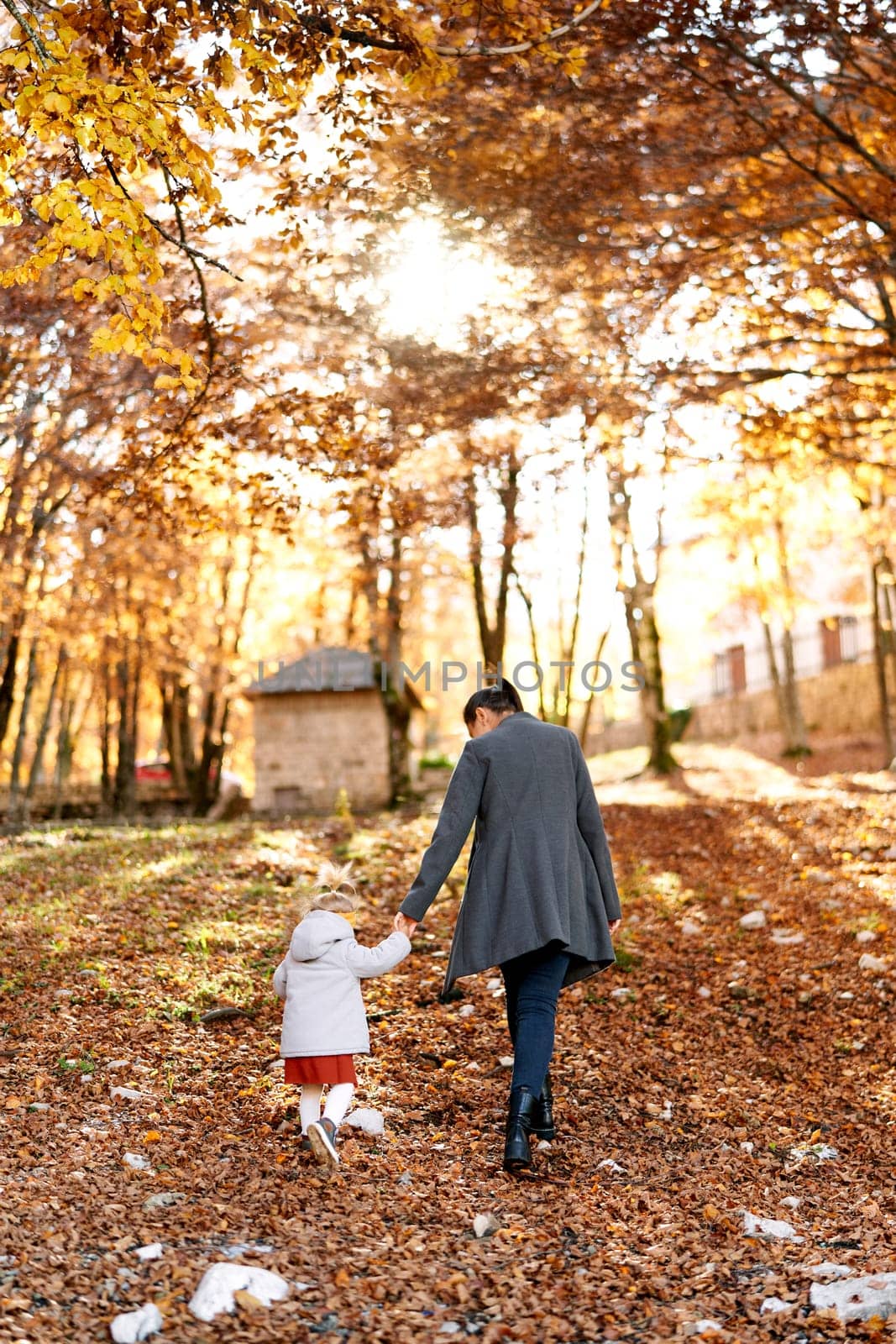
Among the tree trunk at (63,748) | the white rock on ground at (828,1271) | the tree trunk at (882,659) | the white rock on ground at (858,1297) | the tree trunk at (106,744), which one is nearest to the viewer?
the white rock on ground at (858,1297)

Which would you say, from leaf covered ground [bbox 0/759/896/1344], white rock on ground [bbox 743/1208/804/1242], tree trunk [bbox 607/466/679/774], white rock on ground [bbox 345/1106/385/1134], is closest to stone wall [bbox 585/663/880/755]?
tree trunk [bbox 607/466/679/774]

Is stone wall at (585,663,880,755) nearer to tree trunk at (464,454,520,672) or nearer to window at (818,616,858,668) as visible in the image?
window at (818,616,858,668)

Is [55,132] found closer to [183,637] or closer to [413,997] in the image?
[413,997]

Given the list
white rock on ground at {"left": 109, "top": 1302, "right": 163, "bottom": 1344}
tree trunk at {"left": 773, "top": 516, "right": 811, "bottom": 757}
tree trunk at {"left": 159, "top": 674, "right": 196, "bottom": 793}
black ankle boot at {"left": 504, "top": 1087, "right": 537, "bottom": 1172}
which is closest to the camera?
white rock on ground at {"left": 109, "top": 1302, "right": 163, "bottom": 1344}

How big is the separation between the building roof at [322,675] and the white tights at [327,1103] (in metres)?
19.2

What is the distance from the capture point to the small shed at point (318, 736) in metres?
24.2

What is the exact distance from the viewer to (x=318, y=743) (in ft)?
79.7

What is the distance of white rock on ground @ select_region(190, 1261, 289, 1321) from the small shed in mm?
20643

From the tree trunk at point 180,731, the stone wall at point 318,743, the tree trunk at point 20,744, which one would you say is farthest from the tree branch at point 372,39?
the tree trunk at point 180,731

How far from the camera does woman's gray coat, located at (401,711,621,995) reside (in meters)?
4.94

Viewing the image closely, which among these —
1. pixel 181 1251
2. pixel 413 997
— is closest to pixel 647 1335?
pixel 181 1251

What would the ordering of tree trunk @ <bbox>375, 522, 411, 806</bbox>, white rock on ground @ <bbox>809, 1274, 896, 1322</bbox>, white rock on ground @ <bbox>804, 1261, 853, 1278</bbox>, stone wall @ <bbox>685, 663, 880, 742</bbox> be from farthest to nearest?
stone wall @ <bbox>685, 663, 880, 742</bbox>
tree trunk @ <bbox>375, 522, 411, 806</bbox>
white rock on ground @ <bbox>804, 1261, 853, 1278</bbox>
white rock on ground @ <bbox>809, 1274, 896, 1322</bbox>

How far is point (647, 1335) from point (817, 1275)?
75cm

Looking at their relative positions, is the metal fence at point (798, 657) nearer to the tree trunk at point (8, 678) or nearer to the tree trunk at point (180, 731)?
the tree trunk at point (180, 731)
